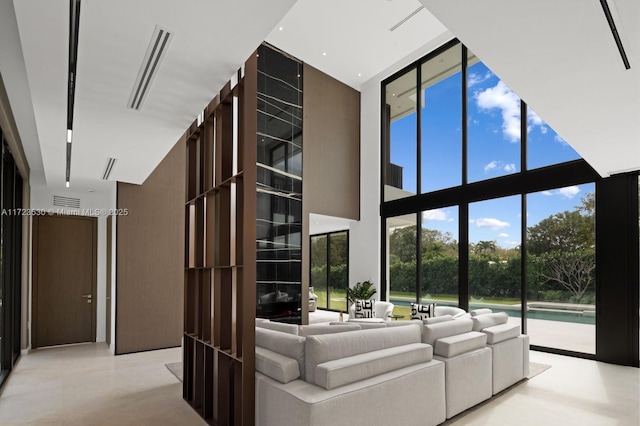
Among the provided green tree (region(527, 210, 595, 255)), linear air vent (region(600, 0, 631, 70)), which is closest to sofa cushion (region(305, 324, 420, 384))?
linear air vent (region(600, 0, 631, 70))

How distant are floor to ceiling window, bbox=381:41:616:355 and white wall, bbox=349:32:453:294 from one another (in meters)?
0.20

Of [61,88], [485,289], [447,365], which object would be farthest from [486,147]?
[61,88]

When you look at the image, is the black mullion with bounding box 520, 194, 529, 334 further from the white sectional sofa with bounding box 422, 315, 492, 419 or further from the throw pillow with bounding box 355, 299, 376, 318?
the white sectional sofa with bounding box 422, 315, 492, 419

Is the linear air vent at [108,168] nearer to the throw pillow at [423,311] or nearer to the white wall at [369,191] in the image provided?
the throw pillow at [423,311]

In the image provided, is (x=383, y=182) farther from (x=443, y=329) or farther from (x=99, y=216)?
(x=99, y=216)

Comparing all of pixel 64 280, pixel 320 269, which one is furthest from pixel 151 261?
pixel 320 269

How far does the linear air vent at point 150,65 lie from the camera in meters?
2.25

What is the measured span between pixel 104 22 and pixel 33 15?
0.32 meters

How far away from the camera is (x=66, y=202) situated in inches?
276

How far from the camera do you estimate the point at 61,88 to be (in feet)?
9.29

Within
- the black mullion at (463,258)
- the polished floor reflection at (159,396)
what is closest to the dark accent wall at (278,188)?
the polished floor reflection at (159,396)

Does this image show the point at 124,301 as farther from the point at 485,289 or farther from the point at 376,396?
the point at 485,289

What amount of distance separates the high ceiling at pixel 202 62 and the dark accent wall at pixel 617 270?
1079 millimetres

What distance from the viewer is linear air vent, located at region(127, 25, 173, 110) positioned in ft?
7.37
